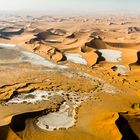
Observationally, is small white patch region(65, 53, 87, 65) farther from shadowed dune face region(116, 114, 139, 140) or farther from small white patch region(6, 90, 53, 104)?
shadowed dune face region(116, 114, 139, 140)

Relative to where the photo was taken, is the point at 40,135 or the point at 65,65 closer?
the point at 40,135

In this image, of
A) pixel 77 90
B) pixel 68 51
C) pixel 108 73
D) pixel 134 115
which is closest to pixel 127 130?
pixel 134 115

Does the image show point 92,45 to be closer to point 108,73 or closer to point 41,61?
point 41,61

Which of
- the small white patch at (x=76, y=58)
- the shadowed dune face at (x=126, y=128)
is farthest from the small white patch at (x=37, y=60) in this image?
the shadowed dune face at (x=126, y=128)

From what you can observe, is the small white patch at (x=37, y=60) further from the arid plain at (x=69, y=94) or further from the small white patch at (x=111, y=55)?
the small white patch at (x=111, y=55)

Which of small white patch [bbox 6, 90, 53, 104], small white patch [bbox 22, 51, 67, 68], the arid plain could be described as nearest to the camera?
the arid plain

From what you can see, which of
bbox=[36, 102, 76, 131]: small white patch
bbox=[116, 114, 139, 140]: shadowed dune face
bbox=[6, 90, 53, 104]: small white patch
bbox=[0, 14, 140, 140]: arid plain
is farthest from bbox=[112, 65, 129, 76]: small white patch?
bbox=[116, 114, 139, 140]: shadowed dune face
